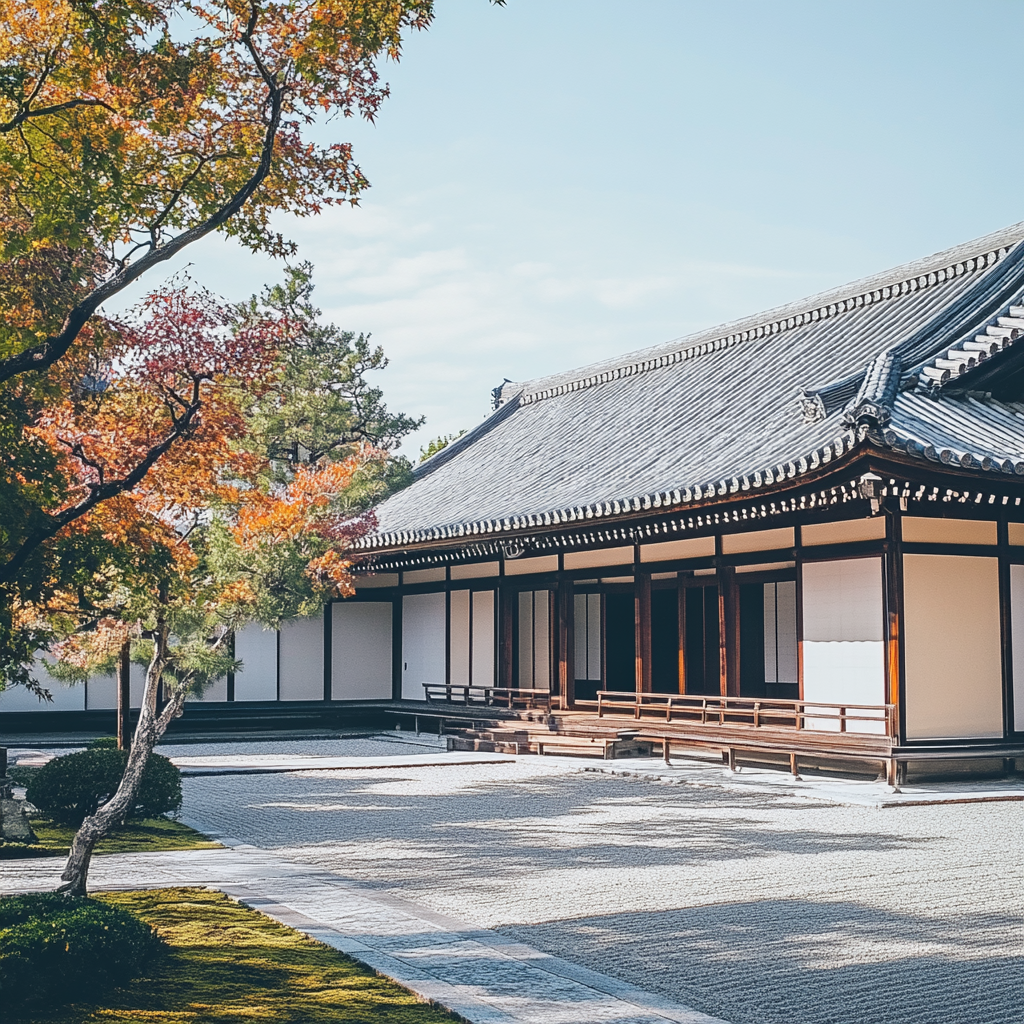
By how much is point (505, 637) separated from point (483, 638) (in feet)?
3.53

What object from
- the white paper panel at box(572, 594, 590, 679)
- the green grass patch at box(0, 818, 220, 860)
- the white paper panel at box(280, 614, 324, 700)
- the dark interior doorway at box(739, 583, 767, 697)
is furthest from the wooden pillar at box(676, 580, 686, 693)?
the white paper panel at box(280, 614, 324, 700)

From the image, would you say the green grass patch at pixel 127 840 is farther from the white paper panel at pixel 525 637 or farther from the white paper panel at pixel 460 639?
the white paper panel at pixel 460 639

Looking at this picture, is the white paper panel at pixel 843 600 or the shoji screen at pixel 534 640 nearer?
the white paper panel at pixel 843 600

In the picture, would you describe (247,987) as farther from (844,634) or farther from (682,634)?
(682,634)

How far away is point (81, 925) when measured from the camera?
5.84 meters

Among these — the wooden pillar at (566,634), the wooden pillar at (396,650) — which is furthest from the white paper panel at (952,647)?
the wooden pillar at (396,650)

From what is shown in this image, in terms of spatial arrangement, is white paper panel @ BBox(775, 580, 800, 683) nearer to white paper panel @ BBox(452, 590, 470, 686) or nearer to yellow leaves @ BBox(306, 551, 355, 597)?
yellow leaves @ BBox(306, 551, 355, 597)

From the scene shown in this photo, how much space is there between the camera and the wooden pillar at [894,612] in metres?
14.0

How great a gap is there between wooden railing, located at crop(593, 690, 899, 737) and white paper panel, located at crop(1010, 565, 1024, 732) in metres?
1.80

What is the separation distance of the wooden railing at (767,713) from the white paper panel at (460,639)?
4.55 meters

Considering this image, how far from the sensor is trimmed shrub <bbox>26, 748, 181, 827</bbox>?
37.2 feet

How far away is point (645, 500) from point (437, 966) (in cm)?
1074

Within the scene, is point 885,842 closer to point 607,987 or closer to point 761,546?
point 607,987

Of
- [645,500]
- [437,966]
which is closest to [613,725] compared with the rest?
[645,500]
